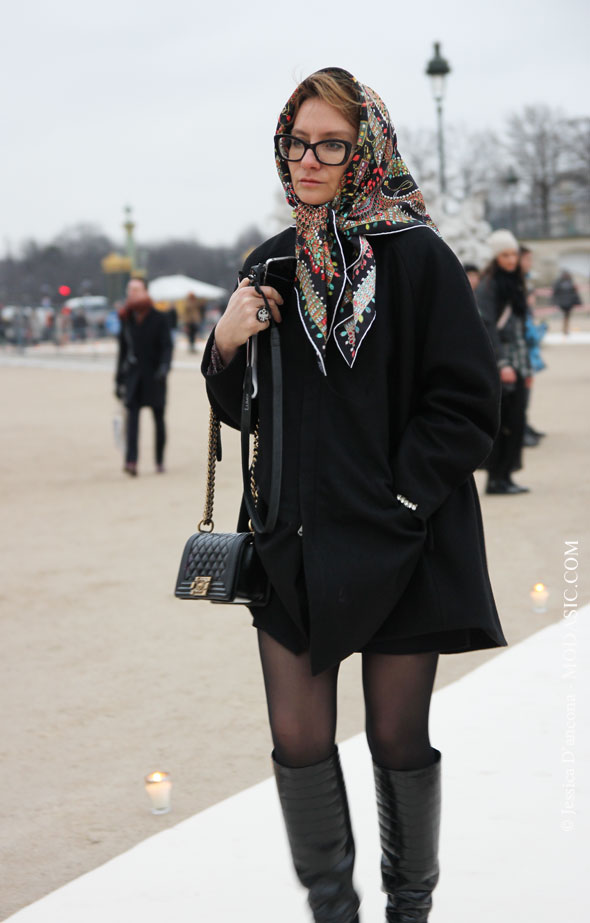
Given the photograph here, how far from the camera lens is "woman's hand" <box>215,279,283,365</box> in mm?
2285

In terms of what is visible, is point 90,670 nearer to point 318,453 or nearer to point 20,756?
point 20,756

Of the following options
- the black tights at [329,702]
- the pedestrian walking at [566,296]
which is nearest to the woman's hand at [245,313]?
the black tights at [329,702]

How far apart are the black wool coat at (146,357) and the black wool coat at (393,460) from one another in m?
8.32

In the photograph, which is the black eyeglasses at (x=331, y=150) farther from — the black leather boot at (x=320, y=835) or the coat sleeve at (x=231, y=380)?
the black leather boot at (x=320, y=835)

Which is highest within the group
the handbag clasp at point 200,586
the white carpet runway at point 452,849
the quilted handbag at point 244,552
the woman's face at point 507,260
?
the woman's face at point 507,260

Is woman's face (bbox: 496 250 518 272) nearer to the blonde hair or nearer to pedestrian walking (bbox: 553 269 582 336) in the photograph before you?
the blonde hair

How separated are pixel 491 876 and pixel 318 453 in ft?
4.29

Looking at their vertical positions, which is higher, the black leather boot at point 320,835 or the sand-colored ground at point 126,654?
the black leather boot at point 320,835

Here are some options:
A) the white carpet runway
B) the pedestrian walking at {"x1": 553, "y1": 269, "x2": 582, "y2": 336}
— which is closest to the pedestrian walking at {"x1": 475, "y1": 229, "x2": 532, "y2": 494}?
the white carpet runway

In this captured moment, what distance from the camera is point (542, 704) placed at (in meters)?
4.07

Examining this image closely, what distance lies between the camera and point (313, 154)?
2262 mm

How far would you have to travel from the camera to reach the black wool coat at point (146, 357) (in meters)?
10.5

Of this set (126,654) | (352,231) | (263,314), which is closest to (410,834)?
(263,314)

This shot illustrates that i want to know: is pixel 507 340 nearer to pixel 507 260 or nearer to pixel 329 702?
pixel 507 260
